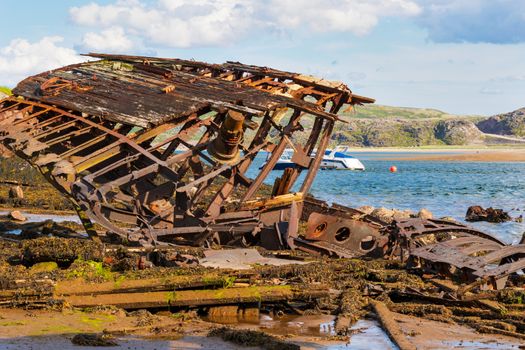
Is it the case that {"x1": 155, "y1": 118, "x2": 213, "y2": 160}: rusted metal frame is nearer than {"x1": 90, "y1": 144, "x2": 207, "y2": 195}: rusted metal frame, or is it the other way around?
{"x1": 90, "y1": 144, "x2": 207, "y2": 195}: rusted metal frame

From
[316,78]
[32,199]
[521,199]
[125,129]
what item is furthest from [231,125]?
[521,199]

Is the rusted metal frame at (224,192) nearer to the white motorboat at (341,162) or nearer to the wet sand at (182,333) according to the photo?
the wet sand at (182,333)

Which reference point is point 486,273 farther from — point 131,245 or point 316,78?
point 316,78

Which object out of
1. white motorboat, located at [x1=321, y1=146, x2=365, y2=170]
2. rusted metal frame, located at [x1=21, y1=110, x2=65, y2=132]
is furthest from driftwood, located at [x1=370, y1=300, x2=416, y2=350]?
white motorboat, located at [x1=321, y1=146, x2=365, y2=170]

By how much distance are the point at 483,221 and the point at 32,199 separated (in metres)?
16.6

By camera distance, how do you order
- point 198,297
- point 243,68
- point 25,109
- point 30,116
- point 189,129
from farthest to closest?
1. point 243,68
2. point 25,109
3. point 30,116
4. point 189,129
5. point 198,297

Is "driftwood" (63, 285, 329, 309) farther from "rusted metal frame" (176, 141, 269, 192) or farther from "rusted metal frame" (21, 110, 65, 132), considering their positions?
"rusted metal frame" (21, 110, 65, 132)

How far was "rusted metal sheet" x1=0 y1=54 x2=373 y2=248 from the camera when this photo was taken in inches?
656

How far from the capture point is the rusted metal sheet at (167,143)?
16672 millimetres

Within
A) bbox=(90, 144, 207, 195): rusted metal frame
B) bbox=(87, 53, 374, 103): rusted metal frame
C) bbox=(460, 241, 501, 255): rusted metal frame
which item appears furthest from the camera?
bbox=(87, 53, 374, 103): rusted metal frame

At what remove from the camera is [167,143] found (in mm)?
17562

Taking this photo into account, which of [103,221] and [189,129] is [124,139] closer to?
[189,129]

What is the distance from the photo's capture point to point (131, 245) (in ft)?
54.6

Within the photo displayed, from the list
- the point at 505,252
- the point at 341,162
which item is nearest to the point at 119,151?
the point at 505,252
